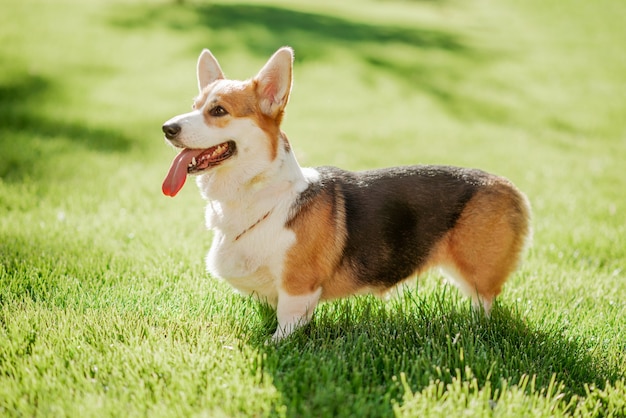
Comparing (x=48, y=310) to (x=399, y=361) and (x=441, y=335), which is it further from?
(x=441, y=335)

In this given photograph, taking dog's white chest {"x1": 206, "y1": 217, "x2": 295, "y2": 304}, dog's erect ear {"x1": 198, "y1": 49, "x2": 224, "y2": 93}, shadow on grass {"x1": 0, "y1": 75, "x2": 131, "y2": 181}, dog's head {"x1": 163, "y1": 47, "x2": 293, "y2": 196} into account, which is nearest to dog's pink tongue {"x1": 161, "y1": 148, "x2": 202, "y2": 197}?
dog's head {"x1": 163, "y1": 47, "x2": 293, "y2": 196}

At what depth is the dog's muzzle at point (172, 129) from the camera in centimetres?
317

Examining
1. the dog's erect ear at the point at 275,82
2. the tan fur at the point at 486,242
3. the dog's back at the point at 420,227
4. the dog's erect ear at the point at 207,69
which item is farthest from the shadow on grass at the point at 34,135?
the tan fur at the point at 486,242

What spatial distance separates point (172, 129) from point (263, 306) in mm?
1302

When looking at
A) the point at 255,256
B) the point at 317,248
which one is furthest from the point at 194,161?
the point at 317,248

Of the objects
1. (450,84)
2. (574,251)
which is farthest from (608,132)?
(574,251)

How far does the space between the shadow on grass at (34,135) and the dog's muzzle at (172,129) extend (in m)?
4.09

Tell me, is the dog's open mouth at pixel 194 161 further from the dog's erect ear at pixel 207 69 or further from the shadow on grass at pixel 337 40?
the shadow on grass at pixel 337 40

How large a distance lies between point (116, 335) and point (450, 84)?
11.9 metres

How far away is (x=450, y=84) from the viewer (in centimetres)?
1349

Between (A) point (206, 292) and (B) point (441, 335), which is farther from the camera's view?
(A) point (206, 292)

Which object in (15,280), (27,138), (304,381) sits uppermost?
(304,381)

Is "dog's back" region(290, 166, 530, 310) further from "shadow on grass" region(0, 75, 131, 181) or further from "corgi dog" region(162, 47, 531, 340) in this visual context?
"shadow on grass" region(0, 75, 131, 181)

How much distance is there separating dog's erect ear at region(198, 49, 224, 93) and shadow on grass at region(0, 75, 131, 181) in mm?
3746
